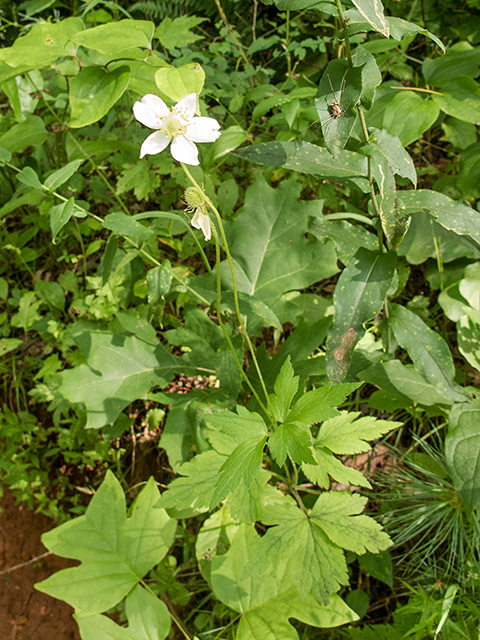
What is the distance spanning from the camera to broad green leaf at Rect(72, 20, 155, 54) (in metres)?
1.26

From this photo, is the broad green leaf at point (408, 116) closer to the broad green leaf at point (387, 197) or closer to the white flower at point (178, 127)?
the broad green leaf at point (387, 197)

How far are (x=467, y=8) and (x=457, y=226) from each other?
1734 mm

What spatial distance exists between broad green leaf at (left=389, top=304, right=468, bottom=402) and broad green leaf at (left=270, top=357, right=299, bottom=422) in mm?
436

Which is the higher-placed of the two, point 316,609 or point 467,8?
point 467,8

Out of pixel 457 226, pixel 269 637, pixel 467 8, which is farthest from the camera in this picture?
pixel 467 8

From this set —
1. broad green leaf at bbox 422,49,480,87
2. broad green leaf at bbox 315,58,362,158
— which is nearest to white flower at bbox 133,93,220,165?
broad green leaf at bbox 315,58,362,158

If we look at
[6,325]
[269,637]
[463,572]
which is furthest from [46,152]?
[463,572]

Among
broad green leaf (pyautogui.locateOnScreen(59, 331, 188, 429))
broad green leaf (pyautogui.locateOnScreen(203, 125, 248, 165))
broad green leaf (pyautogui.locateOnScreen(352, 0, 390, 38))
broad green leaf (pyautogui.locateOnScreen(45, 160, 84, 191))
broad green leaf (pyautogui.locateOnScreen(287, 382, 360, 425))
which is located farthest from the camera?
broad green leaf (pyautogui.locateOnScreen(59, 331, 188, 429))

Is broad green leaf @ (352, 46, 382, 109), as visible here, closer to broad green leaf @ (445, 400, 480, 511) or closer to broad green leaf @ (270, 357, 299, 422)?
broad green leaf @ (270, 357, 299, 422)

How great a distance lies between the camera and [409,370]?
4.93 feet

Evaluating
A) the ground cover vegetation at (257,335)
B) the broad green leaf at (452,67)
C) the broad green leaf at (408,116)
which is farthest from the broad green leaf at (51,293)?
the broad green leaf at (452,67)

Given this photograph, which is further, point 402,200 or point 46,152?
point 46,152

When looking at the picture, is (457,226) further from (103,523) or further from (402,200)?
(103,523)

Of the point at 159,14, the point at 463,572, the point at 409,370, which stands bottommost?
the point at 463,572
